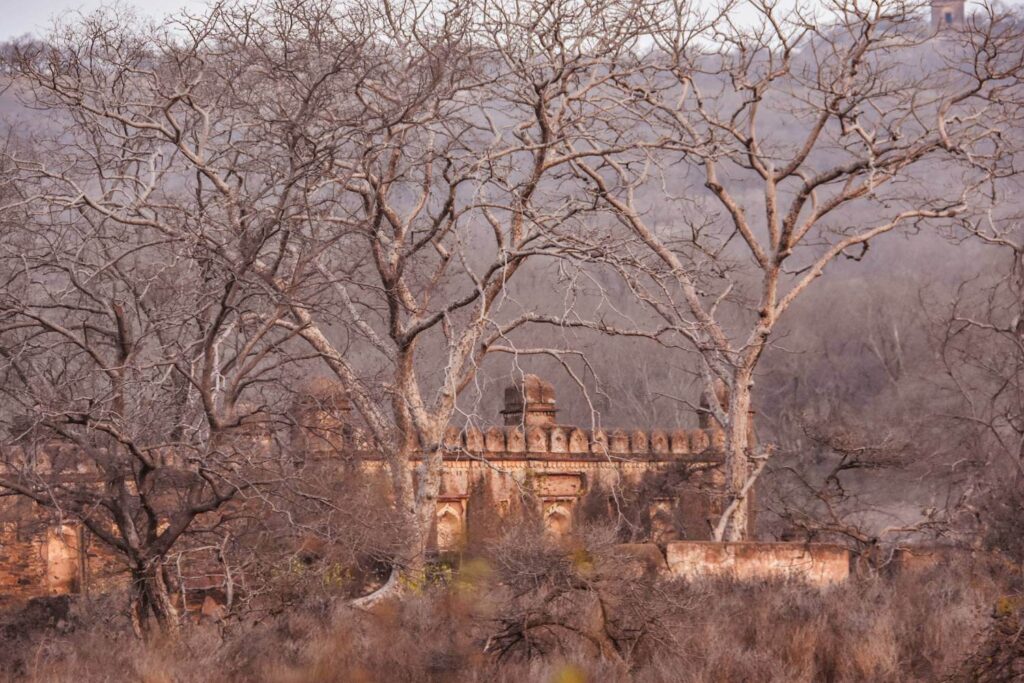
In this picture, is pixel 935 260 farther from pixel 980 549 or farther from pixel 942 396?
pixel 980 549

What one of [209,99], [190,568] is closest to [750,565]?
[190,568]

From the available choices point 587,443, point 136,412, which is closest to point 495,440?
point 587,443

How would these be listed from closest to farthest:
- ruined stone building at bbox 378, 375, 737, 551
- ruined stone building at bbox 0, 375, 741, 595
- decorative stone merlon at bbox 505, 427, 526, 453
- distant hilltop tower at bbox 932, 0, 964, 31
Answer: ruined stone building at bbox 0, 375, 741, 595
ruined stone building at bbox 378, 375, 737, 551
decorative stone merlon at bbox 505, 427, 526, 453
distant hilltop tower at bbox 932, 0, 964, 31

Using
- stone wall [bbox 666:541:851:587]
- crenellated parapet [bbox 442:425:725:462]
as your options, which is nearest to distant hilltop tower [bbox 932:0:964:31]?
crenellated parapet [bbox 442:425:725:462]

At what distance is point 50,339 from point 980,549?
32.8ft

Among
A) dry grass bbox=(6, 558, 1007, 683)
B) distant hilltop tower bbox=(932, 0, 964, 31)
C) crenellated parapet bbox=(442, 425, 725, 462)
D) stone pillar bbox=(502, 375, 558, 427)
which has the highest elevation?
distant hilltop tower bbox=(932, 0, 964, 31)

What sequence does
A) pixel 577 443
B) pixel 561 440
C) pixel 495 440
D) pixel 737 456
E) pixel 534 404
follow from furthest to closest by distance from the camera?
pixel 534 404 < pixel 577 443 < pixel 561 440 < pixel 495 440 < pixel 737 456

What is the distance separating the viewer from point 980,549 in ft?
47.1

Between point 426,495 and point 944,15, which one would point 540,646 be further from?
point 944,15

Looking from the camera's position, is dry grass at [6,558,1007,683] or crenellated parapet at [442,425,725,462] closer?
dry grass at [6,558,1007,683]

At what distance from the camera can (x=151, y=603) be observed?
977 cm

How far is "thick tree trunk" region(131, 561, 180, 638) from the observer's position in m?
9.48

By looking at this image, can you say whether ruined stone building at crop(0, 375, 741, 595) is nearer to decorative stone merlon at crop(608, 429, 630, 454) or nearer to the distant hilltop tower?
decorative stone merlon at crop(608, 429, 630, 454)

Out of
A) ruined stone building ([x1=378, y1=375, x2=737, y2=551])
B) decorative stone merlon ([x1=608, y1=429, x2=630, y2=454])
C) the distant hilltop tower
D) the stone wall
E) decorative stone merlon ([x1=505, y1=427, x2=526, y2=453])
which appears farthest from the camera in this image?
decorative stone merlon ([x1=608, y1=429, x2=630, y2=454])
